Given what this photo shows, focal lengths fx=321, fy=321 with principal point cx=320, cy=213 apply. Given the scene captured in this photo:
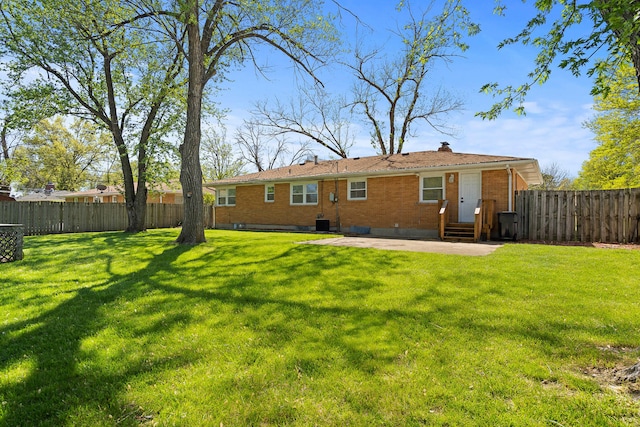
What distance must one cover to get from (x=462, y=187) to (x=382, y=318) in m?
10.4

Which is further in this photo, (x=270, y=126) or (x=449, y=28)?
(x=270, y=126)

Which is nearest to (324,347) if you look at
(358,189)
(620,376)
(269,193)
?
(620,376)

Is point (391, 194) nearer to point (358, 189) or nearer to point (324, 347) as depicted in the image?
point (358, 189)

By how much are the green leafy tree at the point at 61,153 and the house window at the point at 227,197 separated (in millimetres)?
22328

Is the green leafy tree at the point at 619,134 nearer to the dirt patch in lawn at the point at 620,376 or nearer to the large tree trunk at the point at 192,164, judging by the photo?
the large tree trunk at the point at 192,164

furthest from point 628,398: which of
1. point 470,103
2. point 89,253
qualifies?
point 470,103

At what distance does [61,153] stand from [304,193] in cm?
3495

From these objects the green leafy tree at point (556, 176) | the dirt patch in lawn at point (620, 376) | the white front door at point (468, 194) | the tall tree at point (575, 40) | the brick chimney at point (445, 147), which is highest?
the green leafy tree at point (556, 176)

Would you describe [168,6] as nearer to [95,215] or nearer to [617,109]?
[95,215]

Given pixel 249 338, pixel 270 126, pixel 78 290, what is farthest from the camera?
pixel 270 126

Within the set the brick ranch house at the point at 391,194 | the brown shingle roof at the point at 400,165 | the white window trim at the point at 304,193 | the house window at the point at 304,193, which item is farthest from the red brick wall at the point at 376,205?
the brown shingle roof at the point at 400,165

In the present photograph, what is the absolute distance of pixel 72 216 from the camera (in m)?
16.5

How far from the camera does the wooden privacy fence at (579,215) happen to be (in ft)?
33.1

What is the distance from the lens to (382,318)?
12.2 feet
